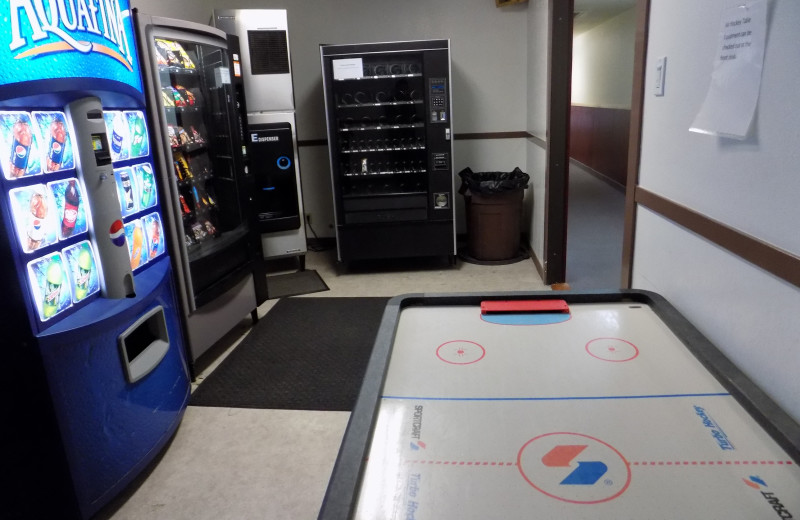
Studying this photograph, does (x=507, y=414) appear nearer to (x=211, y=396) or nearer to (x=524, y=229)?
(x=211, y=396)

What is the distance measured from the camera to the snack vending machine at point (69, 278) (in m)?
1.70

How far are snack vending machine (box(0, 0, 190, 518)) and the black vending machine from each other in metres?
2.21

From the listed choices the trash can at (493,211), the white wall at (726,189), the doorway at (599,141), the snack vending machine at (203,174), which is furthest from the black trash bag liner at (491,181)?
the white wall at (726,189)

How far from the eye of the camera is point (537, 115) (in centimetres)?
425

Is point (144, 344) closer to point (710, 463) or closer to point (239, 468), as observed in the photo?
point (239, 468)

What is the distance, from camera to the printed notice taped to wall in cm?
104

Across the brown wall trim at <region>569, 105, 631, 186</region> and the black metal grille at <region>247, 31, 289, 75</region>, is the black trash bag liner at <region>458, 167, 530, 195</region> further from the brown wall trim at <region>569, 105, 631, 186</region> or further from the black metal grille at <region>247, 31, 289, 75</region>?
the brown wall trim at <region>569, 105, 631, 186</region>

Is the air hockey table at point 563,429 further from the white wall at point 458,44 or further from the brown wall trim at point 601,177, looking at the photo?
the brown wall trim at point 601,177

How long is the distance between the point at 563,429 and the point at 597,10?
8.08 meters

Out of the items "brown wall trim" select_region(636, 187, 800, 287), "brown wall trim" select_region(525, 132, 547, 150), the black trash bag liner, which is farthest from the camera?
the black trash bag liner

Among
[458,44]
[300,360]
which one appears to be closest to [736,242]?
[300,360]

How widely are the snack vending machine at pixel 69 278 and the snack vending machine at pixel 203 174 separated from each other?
0.41 meters

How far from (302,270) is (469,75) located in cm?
225

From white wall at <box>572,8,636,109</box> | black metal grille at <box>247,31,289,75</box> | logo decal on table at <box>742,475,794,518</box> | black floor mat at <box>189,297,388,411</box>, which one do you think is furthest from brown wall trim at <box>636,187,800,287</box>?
white wall at <box>572,8,636,109</box>
